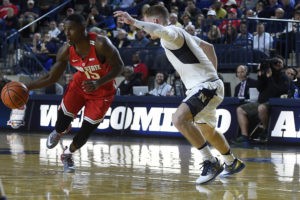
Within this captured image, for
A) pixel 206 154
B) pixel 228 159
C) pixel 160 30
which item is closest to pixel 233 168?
pixel 228 159

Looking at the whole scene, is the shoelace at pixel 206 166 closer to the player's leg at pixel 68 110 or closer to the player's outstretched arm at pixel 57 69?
the player's leg at pixel 68 110

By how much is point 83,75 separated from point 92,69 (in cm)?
29

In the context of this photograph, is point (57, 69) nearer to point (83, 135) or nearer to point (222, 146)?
point (83, 135)

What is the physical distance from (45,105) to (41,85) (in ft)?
28.9

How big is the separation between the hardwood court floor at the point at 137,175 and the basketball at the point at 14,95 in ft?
2.62

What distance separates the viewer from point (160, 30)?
6.80 metres

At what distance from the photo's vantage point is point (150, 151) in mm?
11422

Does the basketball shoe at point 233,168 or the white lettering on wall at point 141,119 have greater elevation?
the basketball shoe at point 233,168

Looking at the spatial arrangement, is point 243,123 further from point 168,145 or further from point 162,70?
point 162,70

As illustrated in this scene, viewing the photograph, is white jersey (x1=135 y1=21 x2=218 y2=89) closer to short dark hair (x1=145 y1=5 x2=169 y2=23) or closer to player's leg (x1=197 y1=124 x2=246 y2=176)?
short dark hair (x1=145 y1=5 x2=169 y2=23)

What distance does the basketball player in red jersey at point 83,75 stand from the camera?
8102 mm

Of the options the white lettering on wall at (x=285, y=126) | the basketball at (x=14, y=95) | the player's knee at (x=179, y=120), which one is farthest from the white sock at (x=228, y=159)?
the white lettering on wall at (x=285, y=126)

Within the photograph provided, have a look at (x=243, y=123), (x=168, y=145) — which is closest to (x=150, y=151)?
(x=168, y=145)

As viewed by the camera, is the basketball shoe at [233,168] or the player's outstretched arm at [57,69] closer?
the basketball shoe at [233,168]
